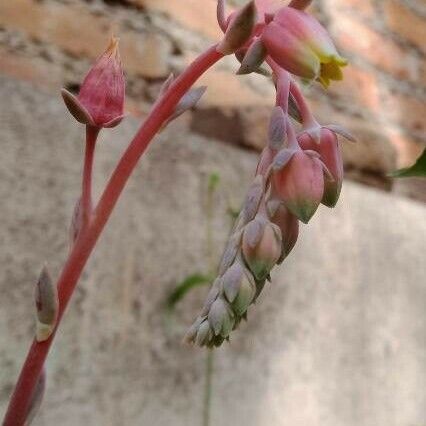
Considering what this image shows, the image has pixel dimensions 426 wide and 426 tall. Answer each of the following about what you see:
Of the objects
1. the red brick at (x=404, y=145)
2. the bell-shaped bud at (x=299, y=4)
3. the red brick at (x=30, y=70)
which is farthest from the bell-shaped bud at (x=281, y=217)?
the red brick at (x=404, y=145)

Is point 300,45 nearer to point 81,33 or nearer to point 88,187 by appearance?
point 88,187

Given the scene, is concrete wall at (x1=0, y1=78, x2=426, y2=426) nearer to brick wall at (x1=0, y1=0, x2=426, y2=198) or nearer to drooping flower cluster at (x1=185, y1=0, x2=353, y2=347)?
brick wall at (x1=0, y1=0, x2=426, y2=198)

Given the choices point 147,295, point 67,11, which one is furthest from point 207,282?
point 67,11

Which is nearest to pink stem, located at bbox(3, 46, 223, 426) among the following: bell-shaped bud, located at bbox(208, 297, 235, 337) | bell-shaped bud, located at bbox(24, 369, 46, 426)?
bell-shaped bud, located at bbox(24, 369, 46, 426)

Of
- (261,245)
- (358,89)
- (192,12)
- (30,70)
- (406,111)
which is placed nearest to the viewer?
(261,245)

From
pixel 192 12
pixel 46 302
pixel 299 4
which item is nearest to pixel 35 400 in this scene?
pixel 46 302
